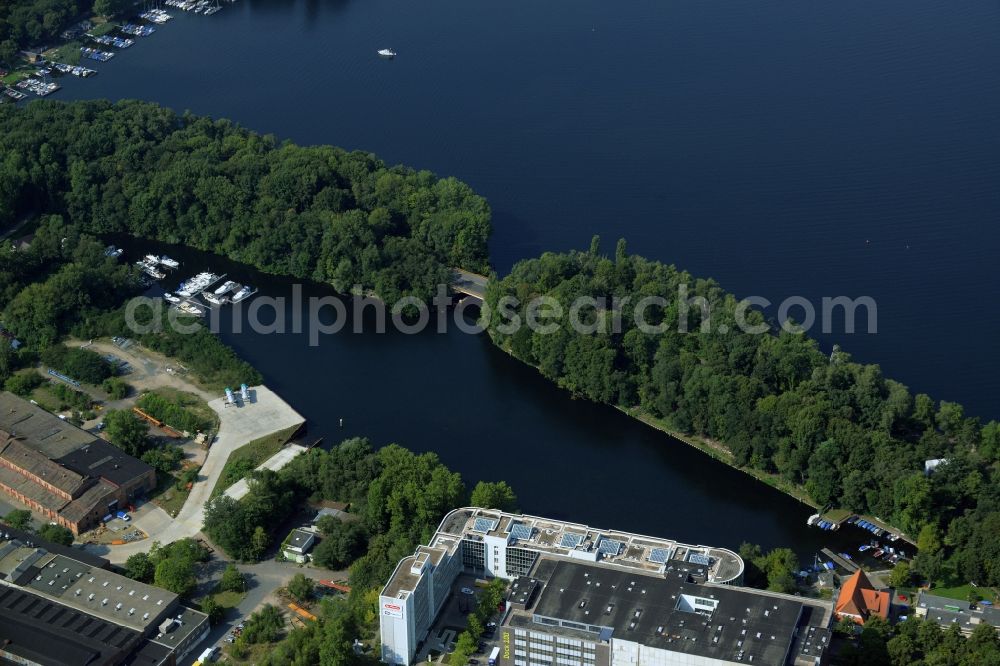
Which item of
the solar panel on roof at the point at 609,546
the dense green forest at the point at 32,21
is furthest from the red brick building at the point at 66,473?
the dense green forest at the point at 32,21

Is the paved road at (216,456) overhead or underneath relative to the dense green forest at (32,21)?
underneath

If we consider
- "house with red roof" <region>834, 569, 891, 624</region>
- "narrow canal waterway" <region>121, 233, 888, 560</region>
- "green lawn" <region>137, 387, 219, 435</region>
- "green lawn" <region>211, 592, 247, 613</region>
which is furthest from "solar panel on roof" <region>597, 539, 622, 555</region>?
"green lawn" <region>137, 387, 219, 435</region>

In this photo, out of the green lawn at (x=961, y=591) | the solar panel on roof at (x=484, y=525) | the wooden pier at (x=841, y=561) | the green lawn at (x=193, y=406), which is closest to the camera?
the green lawn at (x=961, y=591)

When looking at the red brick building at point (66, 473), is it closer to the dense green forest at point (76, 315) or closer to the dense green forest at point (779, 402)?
the dense green forest at point (76, 315)

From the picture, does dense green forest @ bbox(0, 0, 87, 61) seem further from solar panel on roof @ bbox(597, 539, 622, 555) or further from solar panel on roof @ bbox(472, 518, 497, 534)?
solar panel on roof @ bbox(597, 539, 622, 555)

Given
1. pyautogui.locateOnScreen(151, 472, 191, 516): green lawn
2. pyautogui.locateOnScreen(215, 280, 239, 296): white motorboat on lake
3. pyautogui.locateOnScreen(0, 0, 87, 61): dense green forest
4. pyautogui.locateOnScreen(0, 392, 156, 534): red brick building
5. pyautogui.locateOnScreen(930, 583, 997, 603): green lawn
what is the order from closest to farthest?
pyautogui.locateOnScreen(930, 583, 997, 603): green lawn < pyautogui.locateOnScreen(0, 392, 156, 534): red brick building < pyautogui.locateOnScreen(151, 472, 191, 516): green lawn < pyautogui.locateOnScreen(215, 280, 239, 296): white motorboat on lake < pyautogui.locateOnScreen(0, 0, 87, 61): dense green forest
